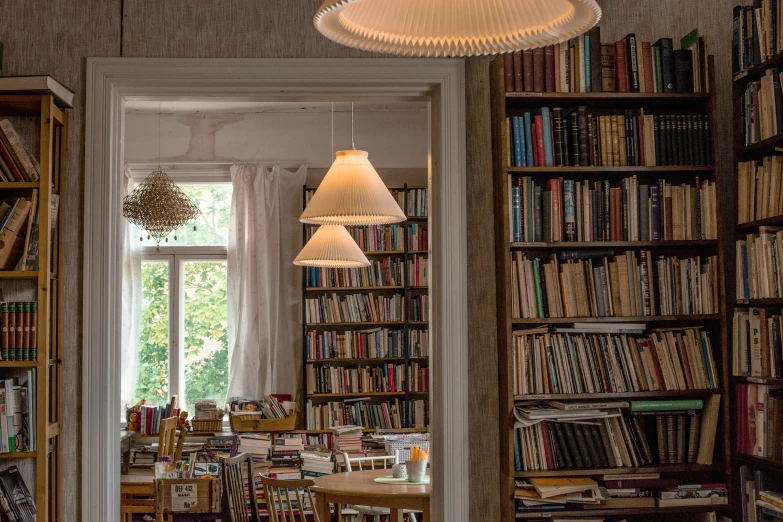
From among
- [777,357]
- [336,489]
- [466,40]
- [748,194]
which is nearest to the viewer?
[466,40]

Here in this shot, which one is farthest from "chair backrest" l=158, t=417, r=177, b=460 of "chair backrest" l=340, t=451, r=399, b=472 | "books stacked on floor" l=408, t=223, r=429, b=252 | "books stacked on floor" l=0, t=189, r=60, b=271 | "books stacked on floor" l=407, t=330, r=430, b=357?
"books stacked on floor" l=0, t=189, r=60, b=271

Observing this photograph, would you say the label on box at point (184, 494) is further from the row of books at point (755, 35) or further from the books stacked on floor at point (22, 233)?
the row of books at point (755, 35)

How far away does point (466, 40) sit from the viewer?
4.68 ft

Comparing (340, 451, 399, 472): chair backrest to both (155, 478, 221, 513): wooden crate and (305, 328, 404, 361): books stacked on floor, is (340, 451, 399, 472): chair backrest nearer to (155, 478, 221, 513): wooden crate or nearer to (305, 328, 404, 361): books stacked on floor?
(305, 328, 404, 361): books stacked on floor

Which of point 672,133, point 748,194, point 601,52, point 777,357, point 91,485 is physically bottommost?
point 91,485

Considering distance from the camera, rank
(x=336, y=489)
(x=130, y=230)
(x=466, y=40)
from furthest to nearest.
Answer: (x=130, y=230)
(x=336, y=489)
(x=466, y=40)

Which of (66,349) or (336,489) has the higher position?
(66,349)

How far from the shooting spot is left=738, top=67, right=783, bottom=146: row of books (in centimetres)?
275

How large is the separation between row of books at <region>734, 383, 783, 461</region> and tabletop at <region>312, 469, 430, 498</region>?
5.85 feet

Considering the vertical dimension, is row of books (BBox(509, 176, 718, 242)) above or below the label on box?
above

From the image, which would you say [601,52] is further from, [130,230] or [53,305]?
[130,230]

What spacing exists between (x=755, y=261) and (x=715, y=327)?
31 centimetres

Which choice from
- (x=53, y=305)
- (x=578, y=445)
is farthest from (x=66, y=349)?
(x=578, y=445)

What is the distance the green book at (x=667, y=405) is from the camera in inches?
119
